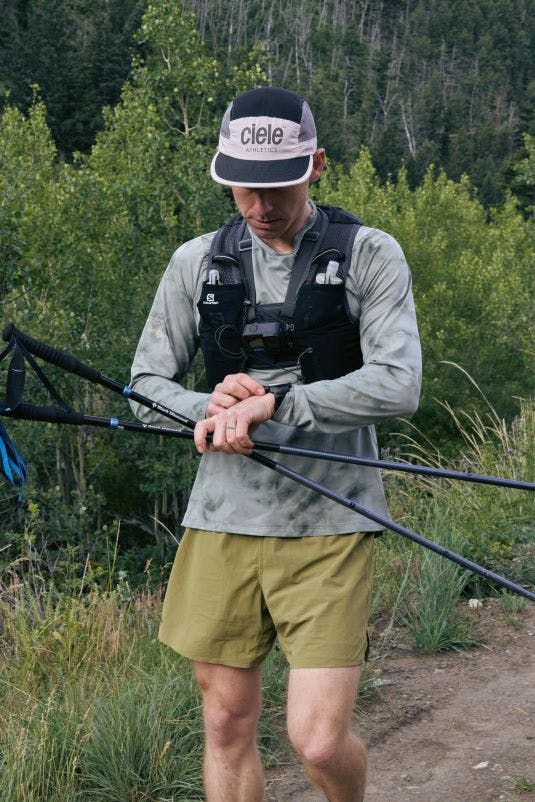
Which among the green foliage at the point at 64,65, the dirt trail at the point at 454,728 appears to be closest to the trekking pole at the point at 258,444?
the dirt trail at the point at 454,728

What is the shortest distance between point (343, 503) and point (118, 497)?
21.8 m

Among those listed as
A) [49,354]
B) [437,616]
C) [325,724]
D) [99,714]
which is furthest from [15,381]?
[437,616]

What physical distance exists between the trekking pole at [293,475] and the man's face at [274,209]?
486mm

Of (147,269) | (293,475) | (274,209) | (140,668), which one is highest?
(274,209)

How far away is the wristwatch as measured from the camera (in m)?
2.54

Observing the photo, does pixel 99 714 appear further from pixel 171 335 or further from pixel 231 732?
pixel 171 335

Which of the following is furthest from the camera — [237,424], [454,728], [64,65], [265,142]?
[64,65]

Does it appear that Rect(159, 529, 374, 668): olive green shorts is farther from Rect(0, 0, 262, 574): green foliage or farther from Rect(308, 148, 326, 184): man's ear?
Rect(0, 0, 262, 574): green foliage

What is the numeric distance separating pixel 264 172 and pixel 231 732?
133 cm

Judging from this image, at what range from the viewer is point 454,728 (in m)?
4.09

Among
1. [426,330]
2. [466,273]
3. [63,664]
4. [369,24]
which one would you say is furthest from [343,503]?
[369,24]

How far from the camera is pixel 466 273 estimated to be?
35781 mm

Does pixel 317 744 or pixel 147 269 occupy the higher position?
pixel 147 269

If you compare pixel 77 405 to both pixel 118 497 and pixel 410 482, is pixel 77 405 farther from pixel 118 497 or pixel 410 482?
pixel 410 482
